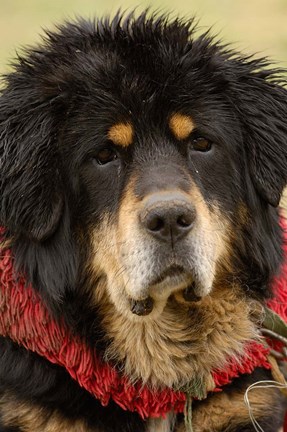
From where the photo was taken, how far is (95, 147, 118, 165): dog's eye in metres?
3.72

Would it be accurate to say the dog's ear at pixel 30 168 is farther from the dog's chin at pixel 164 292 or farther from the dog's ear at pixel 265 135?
the dog's ear at pixel 265 135

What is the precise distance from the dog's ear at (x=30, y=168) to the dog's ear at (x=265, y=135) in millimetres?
776

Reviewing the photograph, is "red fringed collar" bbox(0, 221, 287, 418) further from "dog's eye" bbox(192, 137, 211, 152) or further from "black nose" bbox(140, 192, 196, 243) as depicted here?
"dog's eye" bbox(192, 137, 211, 152)

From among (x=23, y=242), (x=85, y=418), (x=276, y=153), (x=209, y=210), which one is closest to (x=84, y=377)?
(x=85, y=418)

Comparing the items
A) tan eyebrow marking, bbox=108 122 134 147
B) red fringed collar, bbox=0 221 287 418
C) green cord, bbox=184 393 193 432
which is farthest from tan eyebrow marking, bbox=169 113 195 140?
green cord, bbox=184 393 193 432

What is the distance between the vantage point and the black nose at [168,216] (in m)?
3.38

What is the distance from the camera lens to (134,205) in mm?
3510

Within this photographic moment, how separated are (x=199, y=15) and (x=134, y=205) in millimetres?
7588

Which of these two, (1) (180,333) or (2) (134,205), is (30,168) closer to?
(2) (134,205)

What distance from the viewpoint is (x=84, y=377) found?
3.77 m

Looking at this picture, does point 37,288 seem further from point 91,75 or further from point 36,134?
point 91,75

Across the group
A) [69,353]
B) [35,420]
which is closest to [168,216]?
[69,353]

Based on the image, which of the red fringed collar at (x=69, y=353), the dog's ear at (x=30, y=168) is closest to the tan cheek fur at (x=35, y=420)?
the red fringed collar at (x=69, y=353)

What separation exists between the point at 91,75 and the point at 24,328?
40.3 inches
